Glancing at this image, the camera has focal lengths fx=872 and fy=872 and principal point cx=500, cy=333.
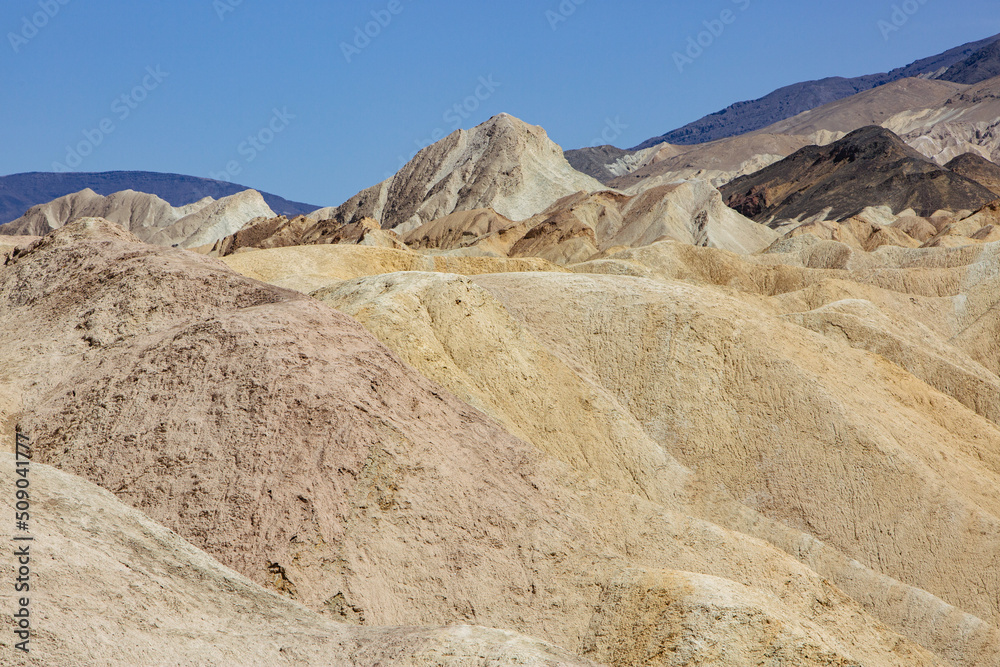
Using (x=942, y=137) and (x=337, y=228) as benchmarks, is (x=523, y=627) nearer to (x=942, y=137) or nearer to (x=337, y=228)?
(x=337, y=228)

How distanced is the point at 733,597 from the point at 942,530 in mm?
10567

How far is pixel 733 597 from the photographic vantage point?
1270cm

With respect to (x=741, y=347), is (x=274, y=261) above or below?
above

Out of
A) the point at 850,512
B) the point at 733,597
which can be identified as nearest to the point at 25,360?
the point at 733,597

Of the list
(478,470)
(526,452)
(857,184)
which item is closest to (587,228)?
(857,184)

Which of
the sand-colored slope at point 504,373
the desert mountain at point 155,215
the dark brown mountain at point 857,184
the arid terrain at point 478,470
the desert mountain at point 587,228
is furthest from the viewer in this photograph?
the desert mountain at point 155,215

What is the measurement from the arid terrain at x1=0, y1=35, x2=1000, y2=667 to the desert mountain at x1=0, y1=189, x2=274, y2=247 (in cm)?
8946

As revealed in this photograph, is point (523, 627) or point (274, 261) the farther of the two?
point (274, 261)

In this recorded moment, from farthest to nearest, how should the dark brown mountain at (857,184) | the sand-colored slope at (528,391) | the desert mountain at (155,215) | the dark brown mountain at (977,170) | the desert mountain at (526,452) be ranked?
1. the desert mountain at (155,215)
2. the dark brown mountain at (977,170)
3. the dark brown mountain at (857,184)
4. the sand-colored slope at (528,391)
5. the desert mountain at (526,452)

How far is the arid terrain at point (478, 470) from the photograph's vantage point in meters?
10.2

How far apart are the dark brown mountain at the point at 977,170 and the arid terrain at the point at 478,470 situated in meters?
89.0

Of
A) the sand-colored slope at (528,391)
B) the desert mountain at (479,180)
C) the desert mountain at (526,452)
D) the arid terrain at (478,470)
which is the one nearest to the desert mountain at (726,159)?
the desert mountain at (479,180)

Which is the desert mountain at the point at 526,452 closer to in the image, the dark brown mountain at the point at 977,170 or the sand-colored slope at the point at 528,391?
the sand-colored slope at the point at 528,391

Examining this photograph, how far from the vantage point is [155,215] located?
5325 inches
